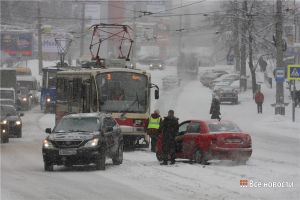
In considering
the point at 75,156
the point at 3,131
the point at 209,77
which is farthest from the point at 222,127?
the point at 209,77

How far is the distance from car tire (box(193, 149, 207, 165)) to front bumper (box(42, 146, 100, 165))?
322 cm

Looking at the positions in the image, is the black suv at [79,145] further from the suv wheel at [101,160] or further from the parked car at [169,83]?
the parked car at [169,83]

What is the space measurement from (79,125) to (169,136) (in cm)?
245

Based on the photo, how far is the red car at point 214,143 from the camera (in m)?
23.1

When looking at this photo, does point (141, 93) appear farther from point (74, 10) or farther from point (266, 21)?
point (74, 10)

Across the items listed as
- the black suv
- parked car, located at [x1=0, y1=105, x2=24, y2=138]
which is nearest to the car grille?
the black suv

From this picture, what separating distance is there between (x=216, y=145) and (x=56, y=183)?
5.97m

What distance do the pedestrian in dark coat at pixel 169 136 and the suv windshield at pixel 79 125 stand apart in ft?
6.07

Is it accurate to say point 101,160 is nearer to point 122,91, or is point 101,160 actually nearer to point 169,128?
point 169,128

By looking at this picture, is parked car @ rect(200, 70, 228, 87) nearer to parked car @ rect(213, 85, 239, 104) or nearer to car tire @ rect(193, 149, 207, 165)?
parked car @ rect(213, 85, 239, 104)

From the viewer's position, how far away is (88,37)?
149875 mm

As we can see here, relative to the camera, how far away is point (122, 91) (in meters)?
31.9

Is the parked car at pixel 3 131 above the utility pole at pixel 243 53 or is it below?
below

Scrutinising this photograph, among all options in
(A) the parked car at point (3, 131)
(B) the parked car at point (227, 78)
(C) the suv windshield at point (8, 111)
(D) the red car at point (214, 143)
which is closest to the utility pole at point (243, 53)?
(B) the parked car at point (227, 78)
